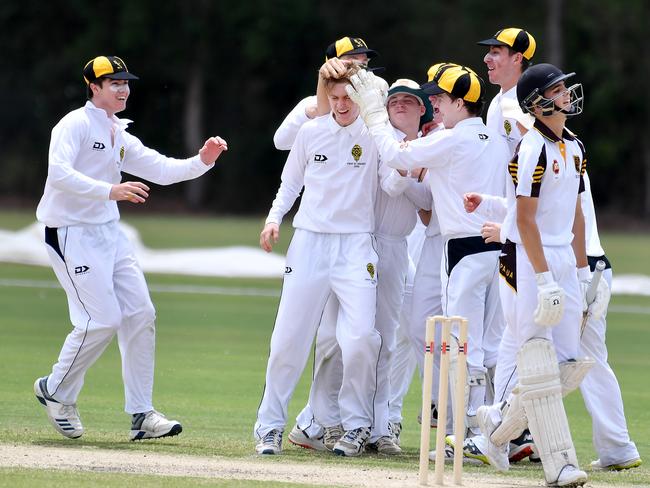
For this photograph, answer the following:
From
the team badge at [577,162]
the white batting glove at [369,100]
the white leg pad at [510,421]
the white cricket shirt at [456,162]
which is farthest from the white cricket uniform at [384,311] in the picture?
the team badge at [577,162]

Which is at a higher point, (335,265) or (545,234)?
(545,234)

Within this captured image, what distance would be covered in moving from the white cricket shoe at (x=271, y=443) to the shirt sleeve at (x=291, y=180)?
1.31m

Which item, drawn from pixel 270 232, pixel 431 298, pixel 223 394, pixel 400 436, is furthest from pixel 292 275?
pixel 223 394

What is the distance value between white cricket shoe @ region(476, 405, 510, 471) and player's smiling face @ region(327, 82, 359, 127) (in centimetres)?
205

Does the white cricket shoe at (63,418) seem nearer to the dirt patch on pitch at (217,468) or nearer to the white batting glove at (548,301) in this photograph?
the dirt patch on pitch at (217,468)

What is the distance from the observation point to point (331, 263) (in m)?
8.12

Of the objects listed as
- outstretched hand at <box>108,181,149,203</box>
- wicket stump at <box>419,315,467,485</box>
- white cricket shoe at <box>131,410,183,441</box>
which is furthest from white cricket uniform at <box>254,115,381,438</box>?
wicket stump at <box>419,315,467,485</box>

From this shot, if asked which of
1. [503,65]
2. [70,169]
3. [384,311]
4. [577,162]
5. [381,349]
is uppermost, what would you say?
[503,65]

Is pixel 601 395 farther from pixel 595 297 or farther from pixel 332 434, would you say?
pixel 332 434

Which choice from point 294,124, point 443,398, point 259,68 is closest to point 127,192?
point 294,124

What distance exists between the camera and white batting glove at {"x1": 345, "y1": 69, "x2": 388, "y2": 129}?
782 centimetres

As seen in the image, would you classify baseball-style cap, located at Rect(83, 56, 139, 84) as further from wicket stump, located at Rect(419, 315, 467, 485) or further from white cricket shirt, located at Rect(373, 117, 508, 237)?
wicket stump, located at Rect(419, 315, 467, 485)

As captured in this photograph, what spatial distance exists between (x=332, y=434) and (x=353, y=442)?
40cm

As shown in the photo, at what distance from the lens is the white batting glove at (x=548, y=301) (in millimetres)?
6660
